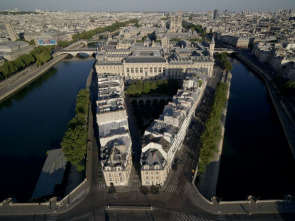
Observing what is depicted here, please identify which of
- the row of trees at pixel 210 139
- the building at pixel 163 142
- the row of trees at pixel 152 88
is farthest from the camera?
the row of trees at pixel 152 88

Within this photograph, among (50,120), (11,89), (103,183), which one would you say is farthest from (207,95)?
(11,89)

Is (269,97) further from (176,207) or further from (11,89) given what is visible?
(11,89)

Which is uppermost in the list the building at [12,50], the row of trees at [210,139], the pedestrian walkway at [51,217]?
the building at [12,50]

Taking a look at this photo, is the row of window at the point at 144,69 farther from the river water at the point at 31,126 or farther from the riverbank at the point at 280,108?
the riverbank at the point at 280,108

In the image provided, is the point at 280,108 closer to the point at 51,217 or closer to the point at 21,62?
the point at 51,217

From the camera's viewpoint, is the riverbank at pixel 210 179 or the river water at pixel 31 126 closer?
the riverbank at pixel 210 179

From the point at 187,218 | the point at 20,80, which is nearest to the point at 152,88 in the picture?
the point at 187,218

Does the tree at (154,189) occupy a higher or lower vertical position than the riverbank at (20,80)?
lower

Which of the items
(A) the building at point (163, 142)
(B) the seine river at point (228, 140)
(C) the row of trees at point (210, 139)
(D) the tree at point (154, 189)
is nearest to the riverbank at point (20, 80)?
(B) the seine river at point (228, 140)
